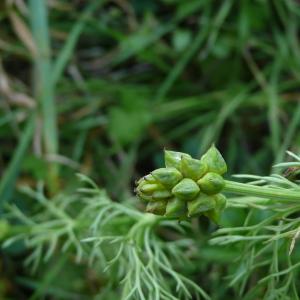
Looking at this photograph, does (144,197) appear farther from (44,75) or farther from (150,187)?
(44,75)

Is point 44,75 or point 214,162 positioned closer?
point 214,162

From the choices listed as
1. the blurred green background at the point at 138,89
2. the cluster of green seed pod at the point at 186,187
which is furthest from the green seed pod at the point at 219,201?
the blurred green background at the point at 138,89

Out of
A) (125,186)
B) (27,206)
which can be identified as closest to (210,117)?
(125,186)

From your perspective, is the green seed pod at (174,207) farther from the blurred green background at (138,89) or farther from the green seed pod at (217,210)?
the blurred green background at (138,89)

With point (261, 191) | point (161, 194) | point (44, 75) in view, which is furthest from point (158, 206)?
point (44, 75)

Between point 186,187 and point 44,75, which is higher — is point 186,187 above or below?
below

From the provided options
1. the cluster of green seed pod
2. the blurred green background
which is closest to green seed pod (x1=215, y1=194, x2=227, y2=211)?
the cluster of green seed pod

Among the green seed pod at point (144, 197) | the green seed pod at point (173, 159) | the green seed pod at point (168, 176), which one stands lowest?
Answer: the green seed pod at point (144, 197)
